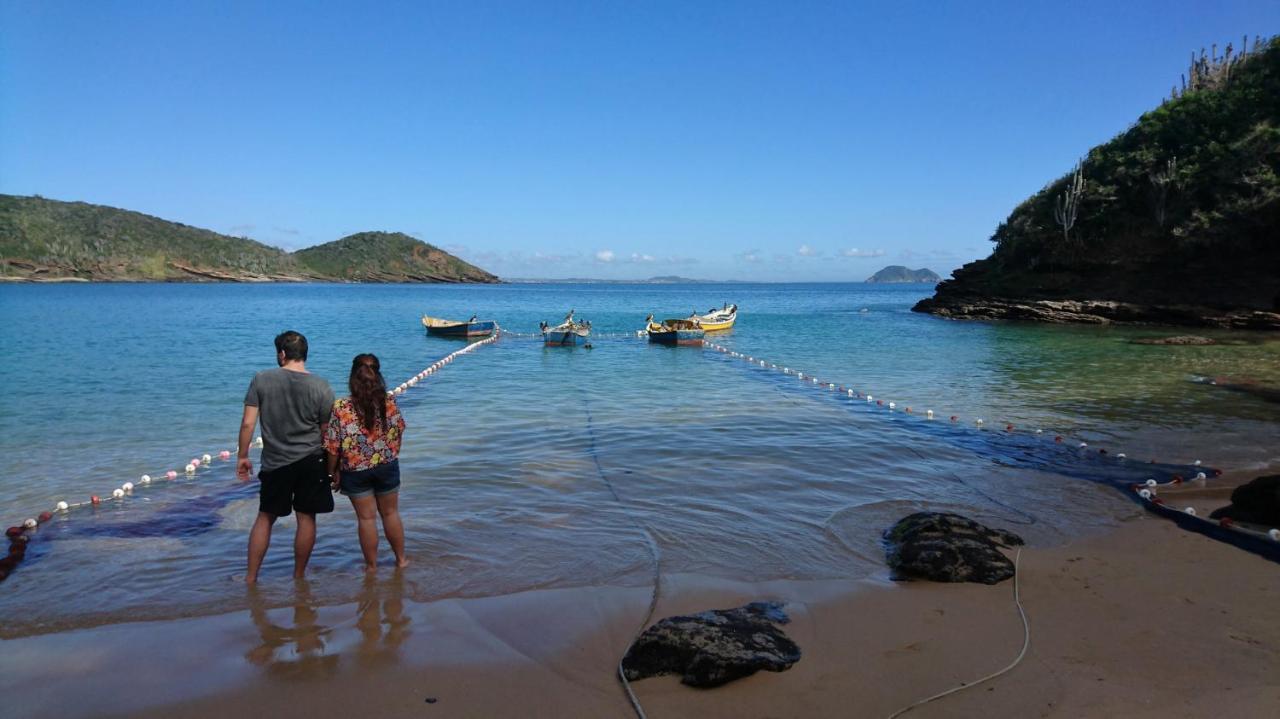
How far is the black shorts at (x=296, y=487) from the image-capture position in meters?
5.68

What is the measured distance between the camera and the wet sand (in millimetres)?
4117

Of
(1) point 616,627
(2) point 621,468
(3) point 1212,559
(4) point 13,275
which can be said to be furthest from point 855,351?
(4) point 13,275

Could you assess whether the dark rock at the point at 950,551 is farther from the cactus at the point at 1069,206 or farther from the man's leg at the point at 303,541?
the cactus at the point at 1069,206

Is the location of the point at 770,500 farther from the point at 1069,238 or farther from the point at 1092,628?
the point at 1069,238

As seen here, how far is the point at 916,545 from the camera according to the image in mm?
6344

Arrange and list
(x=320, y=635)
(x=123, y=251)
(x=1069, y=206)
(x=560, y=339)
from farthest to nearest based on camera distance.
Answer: (x=123, y=251) < (x=1069, y=206) < (x=560, y=339) < (x=320, y=635)

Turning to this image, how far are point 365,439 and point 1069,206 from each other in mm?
55146

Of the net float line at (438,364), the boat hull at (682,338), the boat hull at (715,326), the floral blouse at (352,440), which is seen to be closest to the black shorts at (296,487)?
the floral blouse at (352,440)

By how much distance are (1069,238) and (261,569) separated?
55.1 meters

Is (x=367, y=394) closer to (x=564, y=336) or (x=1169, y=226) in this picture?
(x=564, y=336)

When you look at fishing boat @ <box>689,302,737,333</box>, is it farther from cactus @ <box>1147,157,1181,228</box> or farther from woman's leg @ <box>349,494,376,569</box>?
woman's leg @ <box>349,494,376,569</box>

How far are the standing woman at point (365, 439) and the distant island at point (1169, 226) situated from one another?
140 ft

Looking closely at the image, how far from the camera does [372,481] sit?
18.8 feet

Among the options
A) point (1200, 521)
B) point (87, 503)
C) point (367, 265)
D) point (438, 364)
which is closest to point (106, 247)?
point (367, 265)
